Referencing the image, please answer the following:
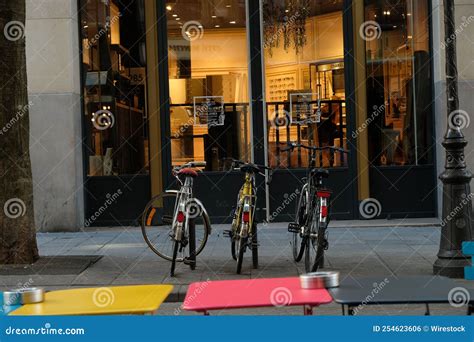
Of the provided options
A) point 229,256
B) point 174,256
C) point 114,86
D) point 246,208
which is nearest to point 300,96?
point 114,86

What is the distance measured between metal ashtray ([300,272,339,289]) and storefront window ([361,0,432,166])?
10.9 m

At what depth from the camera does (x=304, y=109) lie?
14789 millimetres

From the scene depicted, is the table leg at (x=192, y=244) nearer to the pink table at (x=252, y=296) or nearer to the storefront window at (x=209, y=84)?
the storefront window at (x=209, y=84)

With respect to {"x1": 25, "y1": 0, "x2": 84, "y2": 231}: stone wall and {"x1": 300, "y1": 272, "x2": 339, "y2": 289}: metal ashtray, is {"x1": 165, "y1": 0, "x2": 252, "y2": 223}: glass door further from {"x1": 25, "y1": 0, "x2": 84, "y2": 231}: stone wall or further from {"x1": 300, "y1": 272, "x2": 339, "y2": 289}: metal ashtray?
{"x1": 300, "y1": 272, "x2": 339, "y2": 289}: metal ashtray

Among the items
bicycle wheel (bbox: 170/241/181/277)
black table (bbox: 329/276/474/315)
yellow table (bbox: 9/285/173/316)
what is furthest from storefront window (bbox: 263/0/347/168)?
yellow table (bbox: 9/285/173/316)

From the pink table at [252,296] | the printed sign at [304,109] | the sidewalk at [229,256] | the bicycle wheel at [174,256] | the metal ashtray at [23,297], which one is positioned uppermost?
the printed sign at [304,109]

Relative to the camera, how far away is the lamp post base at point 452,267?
938cm

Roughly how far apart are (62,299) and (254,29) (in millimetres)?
11507

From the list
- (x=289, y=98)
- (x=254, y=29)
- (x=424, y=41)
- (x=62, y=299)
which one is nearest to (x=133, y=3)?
(x=254, y=29)

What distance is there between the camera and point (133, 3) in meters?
15.0

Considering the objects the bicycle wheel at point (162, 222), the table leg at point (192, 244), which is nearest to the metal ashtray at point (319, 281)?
the table leg at point (192, 244)

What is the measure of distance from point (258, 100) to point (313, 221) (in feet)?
18.1

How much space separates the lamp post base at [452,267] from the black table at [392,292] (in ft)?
17.1

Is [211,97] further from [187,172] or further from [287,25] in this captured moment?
[187,172]
